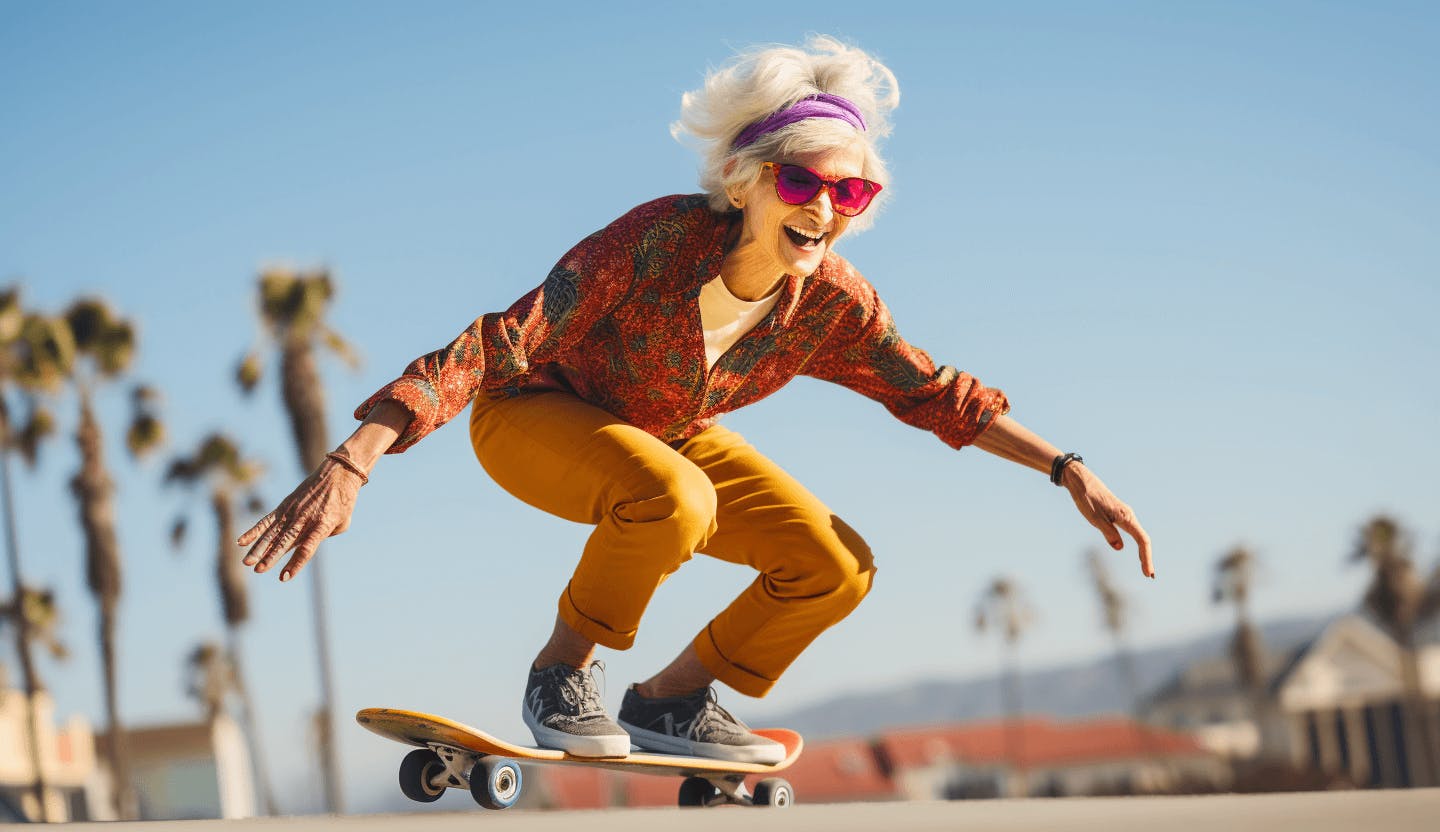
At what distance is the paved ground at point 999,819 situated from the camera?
2.74 metres

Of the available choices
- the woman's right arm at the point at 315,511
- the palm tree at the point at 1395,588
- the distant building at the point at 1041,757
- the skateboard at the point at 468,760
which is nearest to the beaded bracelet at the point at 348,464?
the woman's right arm at the point at 315,511

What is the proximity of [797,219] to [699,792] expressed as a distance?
2084 millimetres

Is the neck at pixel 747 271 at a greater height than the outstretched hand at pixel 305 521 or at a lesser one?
greater

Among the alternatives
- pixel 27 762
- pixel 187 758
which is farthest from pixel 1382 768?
pixel 27 762

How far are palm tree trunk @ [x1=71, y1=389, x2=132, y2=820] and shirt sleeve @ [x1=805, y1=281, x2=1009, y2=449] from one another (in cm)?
2976

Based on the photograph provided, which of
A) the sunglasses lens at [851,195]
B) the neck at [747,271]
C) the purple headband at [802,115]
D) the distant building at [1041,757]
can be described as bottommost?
the distant building at [1041,757]

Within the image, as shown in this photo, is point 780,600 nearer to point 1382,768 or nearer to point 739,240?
point 739,240

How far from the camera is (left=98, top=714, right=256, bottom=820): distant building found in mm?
59219

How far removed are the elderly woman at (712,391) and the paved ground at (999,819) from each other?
79 centimetres

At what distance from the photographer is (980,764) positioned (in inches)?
3155

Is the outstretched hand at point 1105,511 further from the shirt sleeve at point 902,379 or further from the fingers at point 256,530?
the fingers at point 256,530

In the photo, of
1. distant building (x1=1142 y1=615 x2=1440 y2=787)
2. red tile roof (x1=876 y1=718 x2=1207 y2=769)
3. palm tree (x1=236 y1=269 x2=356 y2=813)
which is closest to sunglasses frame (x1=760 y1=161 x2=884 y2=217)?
palm tree (x1=236 y1=269 x2=356 y2=813)

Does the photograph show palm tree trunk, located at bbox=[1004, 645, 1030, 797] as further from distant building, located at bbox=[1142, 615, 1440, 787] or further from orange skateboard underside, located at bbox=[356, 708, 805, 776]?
orange skateboard underside, located at bbox=[356, 708, 805, 776]

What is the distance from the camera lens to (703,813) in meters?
3.53
